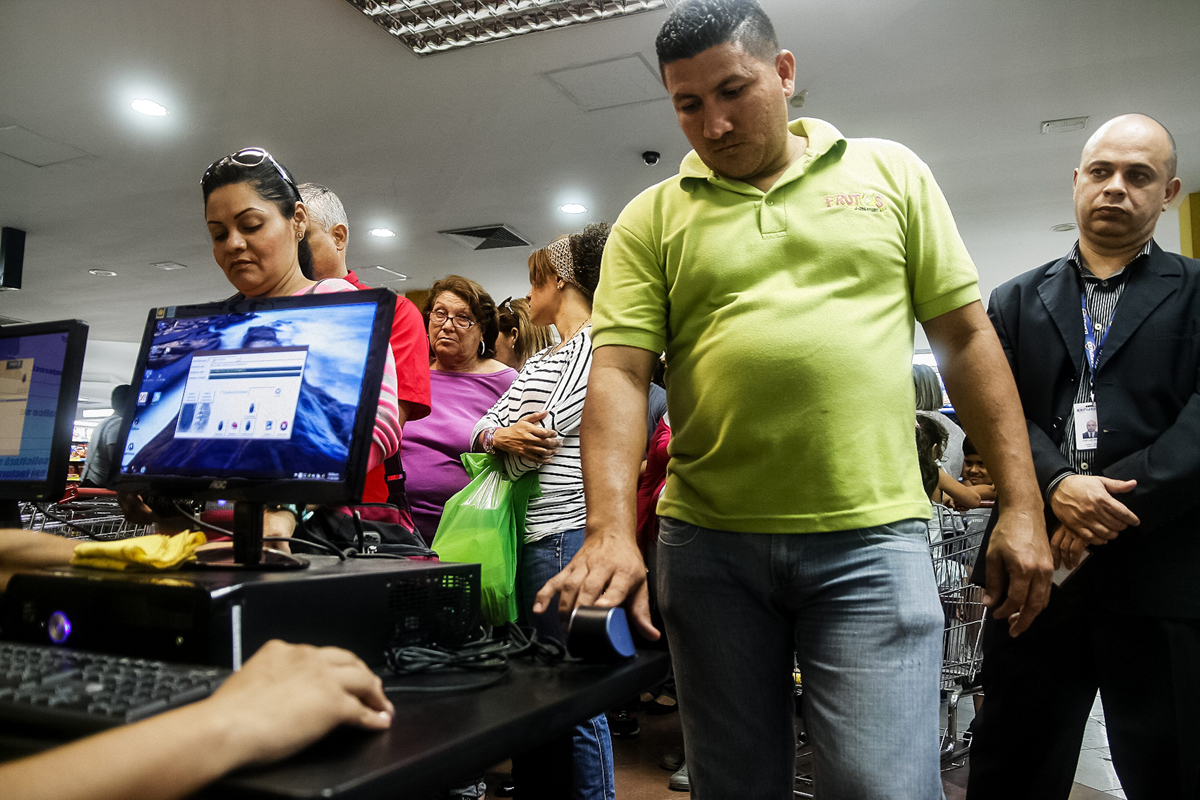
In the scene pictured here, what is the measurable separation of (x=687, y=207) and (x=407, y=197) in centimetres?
524

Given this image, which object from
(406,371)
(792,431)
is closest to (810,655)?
(792,431)

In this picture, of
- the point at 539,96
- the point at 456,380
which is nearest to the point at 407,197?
the point at 539,96

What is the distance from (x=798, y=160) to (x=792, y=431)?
39cm

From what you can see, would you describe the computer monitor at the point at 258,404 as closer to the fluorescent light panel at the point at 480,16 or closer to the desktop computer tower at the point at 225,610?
the desktop computer tower at the point at 225,610

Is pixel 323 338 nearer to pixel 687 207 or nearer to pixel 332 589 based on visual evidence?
pixel 332 589

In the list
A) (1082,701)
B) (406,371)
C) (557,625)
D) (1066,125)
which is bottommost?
(1082,701)

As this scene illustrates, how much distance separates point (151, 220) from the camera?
662 centimetres

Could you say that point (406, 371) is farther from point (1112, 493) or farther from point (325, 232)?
point (1112, 493)

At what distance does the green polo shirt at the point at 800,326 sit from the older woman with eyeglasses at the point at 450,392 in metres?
1.17

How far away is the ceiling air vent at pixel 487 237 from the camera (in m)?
6.87

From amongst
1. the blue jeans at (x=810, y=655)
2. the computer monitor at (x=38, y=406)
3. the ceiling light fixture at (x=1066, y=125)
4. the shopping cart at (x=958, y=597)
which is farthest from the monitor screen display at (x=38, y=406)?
the ceiling light fixture at (x=1066, y=125)

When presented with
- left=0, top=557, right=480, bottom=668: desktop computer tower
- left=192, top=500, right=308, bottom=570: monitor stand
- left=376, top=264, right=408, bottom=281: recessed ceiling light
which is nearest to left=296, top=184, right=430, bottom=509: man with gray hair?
left=192, top=500, right=308, bottom=570: monitor stand

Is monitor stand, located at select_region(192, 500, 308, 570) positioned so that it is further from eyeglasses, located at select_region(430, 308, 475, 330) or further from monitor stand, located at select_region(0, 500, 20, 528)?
eyeglasses, located at select_region(430, 308, 475, 330)

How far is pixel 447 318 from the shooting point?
8.66 feet
